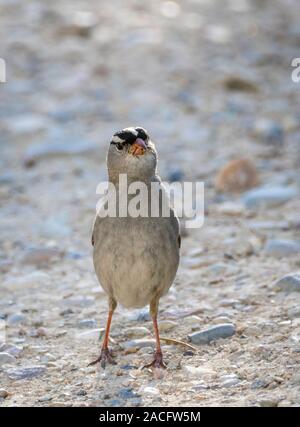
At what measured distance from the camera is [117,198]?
5.97 metres

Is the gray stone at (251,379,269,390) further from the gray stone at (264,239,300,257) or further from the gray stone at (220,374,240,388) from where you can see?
the gray stone at (264,239,300,257)

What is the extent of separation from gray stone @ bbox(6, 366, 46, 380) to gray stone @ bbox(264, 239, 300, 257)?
8.32ft

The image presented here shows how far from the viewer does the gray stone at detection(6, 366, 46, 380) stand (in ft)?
19.1

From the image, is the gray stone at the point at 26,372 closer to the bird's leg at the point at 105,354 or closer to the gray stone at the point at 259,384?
the bird's leg at the point at 105,354

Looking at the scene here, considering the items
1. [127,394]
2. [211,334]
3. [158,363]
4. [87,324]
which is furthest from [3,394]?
[211,334]

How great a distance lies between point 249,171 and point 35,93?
11.4ft

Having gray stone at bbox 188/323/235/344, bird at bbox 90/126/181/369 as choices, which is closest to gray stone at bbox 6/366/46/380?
bird at bbox 90/126/181/369

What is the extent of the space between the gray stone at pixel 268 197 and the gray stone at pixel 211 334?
2.65m

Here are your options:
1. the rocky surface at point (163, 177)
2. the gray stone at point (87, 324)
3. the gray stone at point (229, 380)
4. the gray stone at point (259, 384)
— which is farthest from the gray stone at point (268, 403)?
the gray stone at point (87, 324)

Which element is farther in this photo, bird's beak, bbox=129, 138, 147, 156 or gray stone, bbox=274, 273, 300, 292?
gray stone, bbox=274, 273, 300, 292

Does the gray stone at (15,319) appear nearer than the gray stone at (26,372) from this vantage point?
No

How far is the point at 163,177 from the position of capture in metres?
9.56

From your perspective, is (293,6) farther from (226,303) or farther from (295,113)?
(226,303)

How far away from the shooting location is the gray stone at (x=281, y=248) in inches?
302
